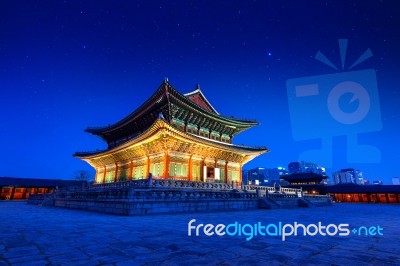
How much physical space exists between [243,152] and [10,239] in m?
23.5

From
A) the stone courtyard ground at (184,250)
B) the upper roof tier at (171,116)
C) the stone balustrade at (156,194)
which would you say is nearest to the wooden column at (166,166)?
the upper roof tier at (171,116)

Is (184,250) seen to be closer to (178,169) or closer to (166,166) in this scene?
(166,166)

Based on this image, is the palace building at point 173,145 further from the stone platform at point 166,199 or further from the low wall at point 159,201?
the low wall at point 159,201

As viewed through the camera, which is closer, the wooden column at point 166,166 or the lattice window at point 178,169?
the wooden column at point 166,166

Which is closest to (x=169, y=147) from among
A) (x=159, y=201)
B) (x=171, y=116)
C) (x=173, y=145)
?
(x=173, y=145)

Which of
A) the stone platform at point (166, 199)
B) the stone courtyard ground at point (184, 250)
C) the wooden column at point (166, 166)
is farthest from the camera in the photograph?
the wooden column at point (166, 166)

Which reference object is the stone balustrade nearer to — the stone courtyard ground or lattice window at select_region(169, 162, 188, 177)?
Result: the stone courtyard ground

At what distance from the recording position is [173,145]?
69.6ft

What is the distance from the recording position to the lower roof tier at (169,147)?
19.5m

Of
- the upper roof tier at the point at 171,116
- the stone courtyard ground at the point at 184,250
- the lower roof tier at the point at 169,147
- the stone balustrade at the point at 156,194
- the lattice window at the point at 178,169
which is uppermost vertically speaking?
the upper roof tier at the point at 171,116

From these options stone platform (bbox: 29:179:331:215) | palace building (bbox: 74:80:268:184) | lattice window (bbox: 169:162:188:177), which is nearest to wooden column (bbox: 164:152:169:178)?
palace building (bbox: 74:80:268:184)

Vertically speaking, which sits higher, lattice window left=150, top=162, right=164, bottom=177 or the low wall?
lattice window left=150, top=162, right=164, bottom=177

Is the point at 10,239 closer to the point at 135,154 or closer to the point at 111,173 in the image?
the point at 135,154

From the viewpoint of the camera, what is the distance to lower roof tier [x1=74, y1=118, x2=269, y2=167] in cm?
1954
